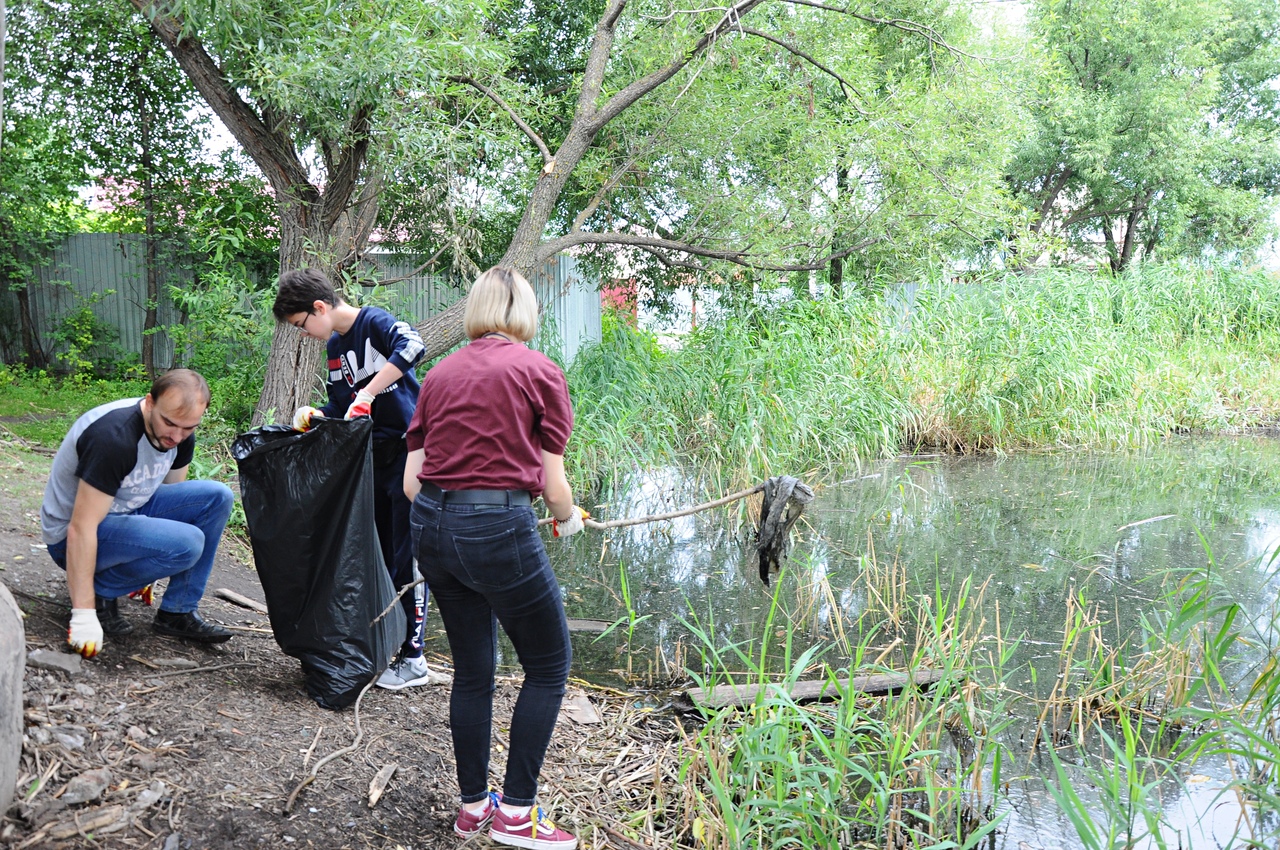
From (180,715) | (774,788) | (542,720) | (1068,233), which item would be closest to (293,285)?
(180,715)

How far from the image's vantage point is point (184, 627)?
10.6 ft

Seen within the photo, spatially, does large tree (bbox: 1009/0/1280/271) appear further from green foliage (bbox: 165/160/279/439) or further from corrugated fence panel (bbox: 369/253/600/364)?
green foliage (bbox: 165/160/279/439)

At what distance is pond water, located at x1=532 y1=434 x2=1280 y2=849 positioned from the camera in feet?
13.2

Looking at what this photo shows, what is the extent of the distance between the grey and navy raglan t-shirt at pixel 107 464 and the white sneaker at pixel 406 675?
100 cm

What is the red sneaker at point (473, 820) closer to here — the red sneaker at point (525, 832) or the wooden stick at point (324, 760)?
the red sneaker at point (525, 832)

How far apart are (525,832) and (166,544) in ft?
4.86

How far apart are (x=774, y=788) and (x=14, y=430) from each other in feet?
21.8

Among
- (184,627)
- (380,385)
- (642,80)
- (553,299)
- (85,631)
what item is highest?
→ (642,80)

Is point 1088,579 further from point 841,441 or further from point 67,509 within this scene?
point 67,509

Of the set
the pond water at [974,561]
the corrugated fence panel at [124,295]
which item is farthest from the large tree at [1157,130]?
the pond water at [974,561]

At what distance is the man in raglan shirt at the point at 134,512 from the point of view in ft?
9.11

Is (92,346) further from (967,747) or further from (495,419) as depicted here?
(967,747)

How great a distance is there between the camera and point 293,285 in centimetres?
312

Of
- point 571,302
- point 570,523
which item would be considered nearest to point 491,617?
point 570,523
